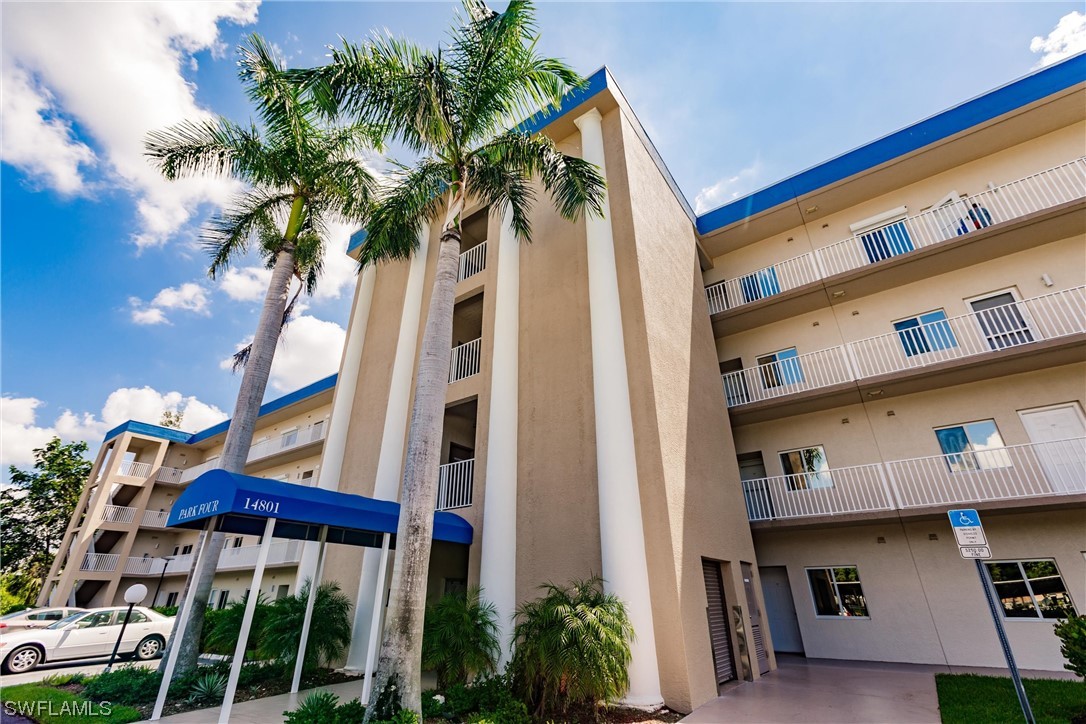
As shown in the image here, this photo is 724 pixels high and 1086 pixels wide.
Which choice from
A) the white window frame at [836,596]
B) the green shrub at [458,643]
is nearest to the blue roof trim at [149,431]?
the green shrub at [458,643]

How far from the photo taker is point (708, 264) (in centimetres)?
1744

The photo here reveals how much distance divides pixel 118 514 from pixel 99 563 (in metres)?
2.63

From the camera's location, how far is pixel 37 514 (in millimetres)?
32219

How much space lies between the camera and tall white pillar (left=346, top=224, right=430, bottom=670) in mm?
11359

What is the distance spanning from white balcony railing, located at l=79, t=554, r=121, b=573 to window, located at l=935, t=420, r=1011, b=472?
3772 centimetres

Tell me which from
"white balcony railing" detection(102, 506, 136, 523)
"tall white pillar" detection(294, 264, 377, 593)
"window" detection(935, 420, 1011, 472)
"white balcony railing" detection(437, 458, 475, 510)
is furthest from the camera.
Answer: "white balcony railing" detection(102, 506, 136, 523)

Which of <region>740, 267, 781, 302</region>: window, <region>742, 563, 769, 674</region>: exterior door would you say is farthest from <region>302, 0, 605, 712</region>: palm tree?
<region>742, 563, 769, 674</region>: exterior door

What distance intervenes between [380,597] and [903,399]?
14.1 meters

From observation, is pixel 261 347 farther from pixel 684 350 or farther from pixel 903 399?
pixel 903 399

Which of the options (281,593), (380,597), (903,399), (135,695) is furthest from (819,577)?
(281,593)

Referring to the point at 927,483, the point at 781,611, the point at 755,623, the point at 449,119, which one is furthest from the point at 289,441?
the point at 927,483

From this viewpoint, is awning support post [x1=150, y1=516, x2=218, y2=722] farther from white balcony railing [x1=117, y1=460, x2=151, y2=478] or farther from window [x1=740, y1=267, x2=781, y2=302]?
white balcony railing [x1=117, y1=460, x2=151, y2=478]

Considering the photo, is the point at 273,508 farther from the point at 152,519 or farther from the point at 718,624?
the point at 152,519

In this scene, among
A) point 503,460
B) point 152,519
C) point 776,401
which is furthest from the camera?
point 152,519
